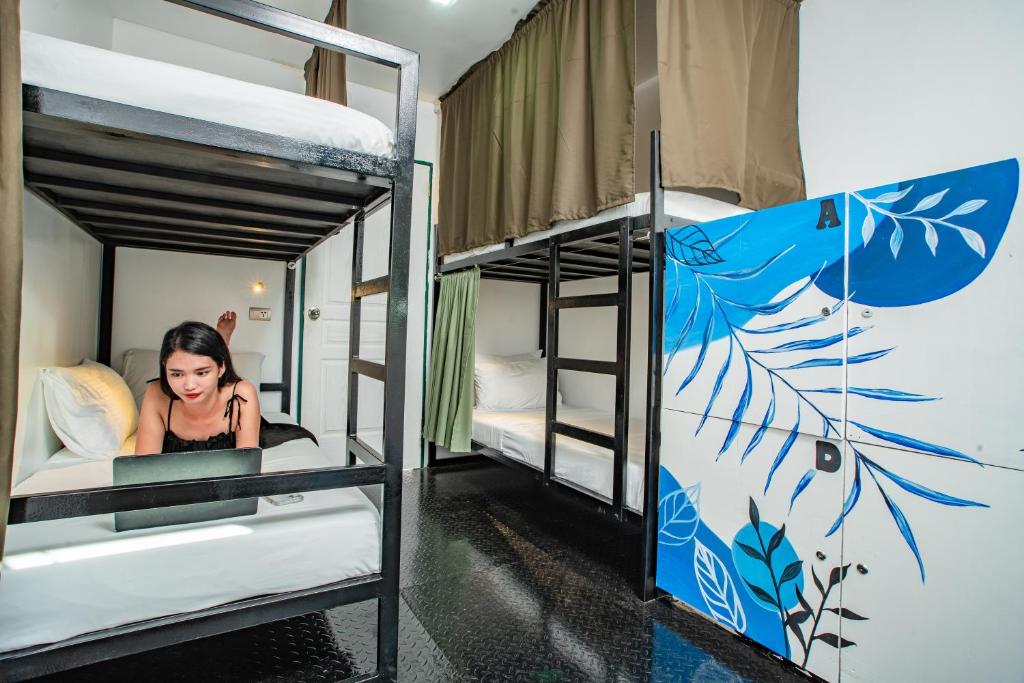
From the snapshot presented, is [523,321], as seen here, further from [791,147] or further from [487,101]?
[791,147]

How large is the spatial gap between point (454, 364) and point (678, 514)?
2071mm

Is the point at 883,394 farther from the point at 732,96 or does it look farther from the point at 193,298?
the point at 193,298

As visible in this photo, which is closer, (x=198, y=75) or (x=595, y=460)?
(x=198, y=75)

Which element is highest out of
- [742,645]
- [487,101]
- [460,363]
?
[487,101]

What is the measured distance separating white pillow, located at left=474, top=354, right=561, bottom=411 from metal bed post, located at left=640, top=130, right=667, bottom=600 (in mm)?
1877

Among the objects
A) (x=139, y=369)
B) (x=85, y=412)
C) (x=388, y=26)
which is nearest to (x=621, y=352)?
(x=85, y=412)

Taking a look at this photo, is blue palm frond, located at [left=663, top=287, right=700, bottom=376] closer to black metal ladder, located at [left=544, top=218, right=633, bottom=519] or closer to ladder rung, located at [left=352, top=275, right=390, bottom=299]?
black metal ladder, located at [left=544, top=218, right=633, bottom=519]

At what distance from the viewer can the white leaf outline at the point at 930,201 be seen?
1.38 metres

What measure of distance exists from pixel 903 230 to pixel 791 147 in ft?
4.82

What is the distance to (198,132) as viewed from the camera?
4.20 feet

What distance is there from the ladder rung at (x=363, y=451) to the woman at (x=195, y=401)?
15.5 inches

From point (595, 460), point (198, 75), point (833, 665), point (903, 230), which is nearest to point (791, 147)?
point (903, 230)

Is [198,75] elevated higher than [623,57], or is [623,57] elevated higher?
[623,57]

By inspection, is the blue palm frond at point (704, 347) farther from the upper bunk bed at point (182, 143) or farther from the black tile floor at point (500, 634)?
the upper bunk bed at point (182, 143)
